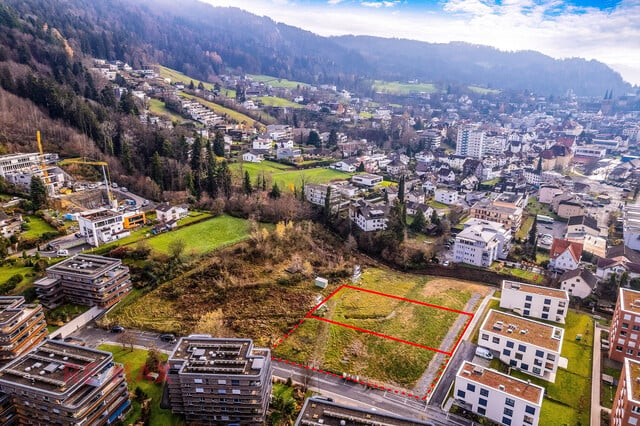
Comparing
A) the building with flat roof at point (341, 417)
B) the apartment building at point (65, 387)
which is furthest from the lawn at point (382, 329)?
the apartment building at point (65, 387)

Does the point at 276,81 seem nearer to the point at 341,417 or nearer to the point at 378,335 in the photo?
the point at 378,335

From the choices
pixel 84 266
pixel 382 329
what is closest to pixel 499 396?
pixel 382 329

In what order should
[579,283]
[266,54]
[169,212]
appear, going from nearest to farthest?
[579,283] → [169,212] → [266,54]

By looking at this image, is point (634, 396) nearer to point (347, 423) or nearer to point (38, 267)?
point (347, 423)

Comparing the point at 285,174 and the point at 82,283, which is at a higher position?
the point at 285,174

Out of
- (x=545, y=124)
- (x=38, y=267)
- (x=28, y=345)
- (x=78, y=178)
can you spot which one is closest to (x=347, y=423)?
(x=28, y=345)

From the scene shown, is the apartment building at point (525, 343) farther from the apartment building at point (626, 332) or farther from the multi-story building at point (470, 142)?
the multi-story building at point (470, 142)
